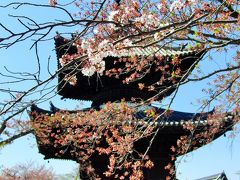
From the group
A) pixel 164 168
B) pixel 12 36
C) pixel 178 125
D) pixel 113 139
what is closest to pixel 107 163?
pixel 113 139

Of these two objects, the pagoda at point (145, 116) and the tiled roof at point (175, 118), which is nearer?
the tiled roof at point (175, 118)

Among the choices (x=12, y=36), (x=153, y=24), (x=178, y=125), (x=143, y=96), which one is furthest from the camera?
(x=143, y=96)

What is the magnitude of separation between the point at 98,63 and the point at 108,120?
282cm

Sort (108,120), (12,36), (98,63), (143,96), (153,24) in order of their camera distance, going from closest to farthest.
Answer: (12,36) < (98,63) < (153,24) < (108,120) < (143,96)

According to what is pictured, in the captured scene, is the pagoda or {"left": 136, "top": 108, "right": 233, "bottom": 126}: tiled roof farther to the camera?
the pagoda

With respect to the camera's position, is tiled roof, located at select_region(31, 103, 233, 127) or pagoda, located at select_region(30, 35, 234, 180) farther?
pagoda, located at select_region(30, 35, 234, 180)

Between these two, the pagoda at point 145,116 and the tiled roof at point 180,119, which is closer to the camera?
the tiled roof at point 180,119

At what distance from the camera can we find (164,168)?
10414 mm

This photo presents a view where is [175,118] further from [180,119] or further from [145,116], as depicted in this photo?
[145,116]

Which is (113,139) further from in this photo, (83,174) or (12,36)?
(12,36)

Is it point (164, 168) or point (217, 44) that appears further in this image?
point (164, 168)

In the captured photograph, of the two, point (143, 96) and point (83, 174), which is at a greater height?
point (143, 96)

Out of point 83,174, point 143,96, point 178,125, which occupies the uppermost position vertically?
point 143,96

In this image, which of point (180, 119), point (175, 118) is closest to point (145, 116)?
point (175, 118)
